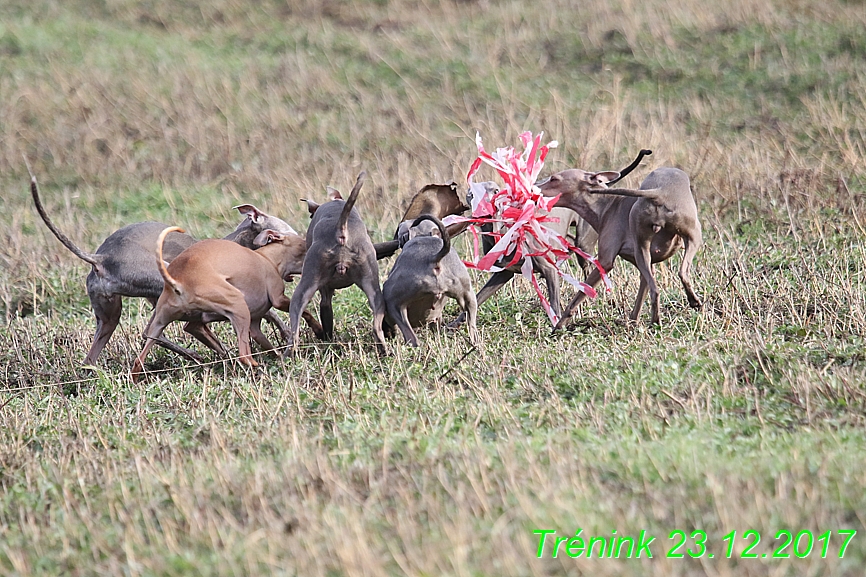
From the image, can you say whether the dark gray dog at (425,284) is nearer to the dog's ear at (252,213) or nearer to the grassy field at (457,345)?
the grassy field at (457,345)

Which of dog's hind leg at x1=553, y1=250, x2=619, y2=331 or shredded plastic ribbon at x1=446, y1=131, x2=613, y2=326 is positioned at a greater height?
shredded plastic ribbon at x1=446, y1=131, x2=613, y2=326

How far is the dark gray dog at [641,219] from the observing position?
717 cm

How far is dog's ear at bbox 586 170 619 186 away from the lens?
788cm

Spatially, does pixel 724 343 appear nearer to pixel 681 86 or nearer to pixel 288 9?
pixel 681 86

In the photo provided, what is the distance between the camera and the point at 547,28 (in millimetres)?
17688

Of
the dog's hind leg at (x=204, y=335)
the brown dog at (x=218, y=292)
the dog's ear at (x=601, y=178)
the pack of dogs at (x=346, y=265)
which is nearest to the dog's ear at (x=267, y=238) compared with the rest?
the pack of dogs at (x=346, y=265)

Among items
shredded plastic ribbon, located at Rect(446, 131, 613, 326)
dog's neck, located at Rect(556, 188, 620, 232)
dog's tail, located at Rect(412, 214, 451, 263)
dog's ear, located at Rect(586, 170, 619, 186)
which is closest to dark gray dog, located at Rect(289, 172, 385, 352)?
dog's tail, located at Rect(412, 214, 451, 263)

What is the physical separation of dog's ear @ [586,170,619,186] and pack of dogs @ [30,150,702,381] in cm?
1

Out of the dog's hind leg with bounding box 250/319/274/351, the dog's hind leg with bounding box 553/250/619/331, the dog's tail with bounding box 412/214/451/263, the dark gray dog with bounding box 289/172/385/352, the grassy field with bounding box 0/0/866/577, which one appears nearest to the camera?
the grassy field with bounding box 0/0/866/577

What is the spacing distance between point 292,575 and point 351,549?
249 mm

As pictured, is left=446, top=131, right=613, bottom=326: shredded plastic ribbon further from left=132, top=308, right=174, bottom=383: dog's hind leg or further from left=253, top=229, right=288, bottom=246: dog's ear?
left=132, top=308, right=174, bottom=383: dog's hind leg

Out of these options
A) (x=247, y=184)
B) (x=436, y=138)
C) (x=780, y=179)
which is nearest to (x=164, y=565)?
(x=780, y=179)

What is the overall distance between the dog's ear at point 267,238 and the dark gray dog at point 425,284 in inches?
40.5

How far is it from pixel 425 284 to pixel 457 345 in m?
0.48
